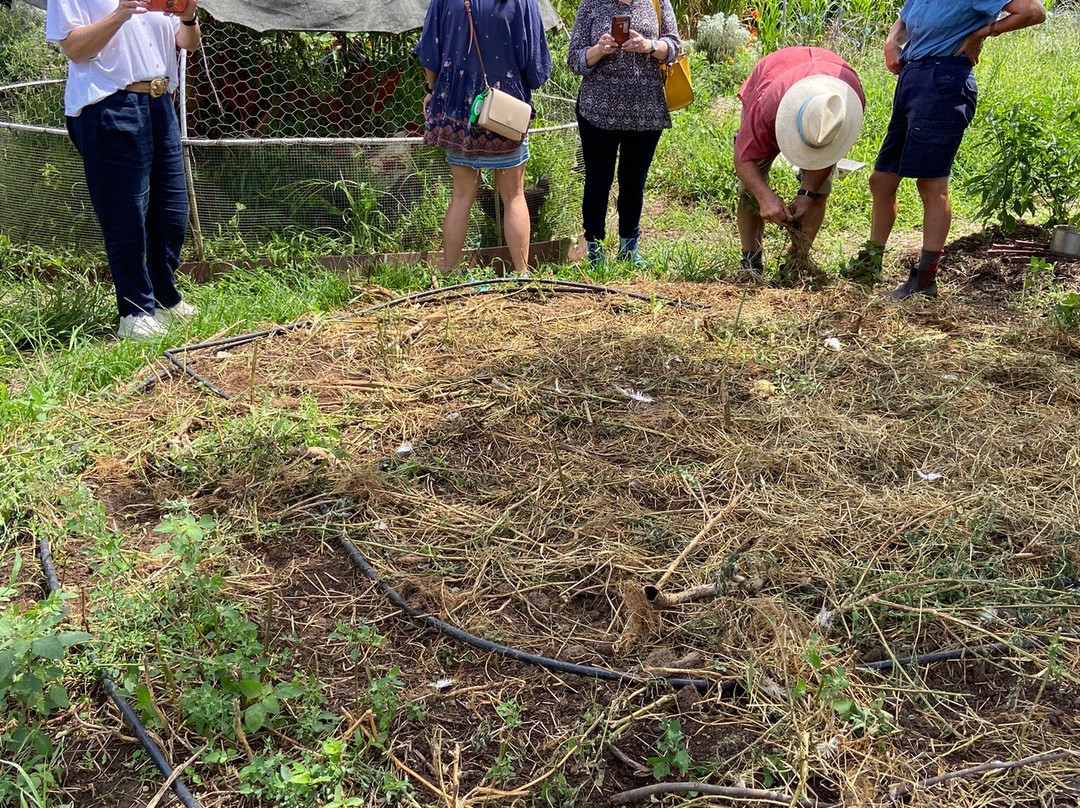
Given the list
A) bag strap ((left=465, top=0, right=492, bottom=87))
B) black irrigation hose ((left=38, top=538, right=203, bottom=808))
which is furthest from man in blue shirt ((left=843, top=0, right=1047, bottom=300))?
black irrigation hose ((left=38, top=538, right=203, bottom=808))

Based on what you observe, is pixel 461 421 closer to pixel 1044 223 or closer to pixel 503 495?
pixel 503 495

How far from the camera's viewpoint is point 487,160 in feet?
14.7

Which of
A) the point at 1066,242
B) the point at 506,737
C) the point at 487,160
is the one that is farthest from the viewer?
the point at 1066,242

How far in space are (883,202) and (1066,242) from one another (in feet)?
3.87

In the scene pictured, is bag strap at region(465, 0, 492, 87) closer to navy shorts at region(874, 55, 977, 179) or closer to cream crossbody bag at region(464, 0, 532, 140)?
cream crossbody bag at region(464, 0, 532, 140)

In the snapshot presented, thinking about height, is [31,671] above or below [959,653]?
above

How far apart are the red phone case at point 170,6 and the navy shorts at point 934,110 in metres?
3.19

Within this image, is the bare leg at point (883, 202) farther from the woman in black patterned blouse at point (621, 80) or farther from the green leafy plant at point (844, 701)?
the green leafy plant at point (844, 701)

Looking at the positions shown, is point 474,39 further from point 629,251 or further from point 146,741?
point 146,741

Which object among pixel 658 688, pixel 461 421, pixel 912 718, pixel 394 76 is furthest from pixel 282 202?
pixel 912 718

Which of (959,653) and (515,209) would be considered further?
(515,209)

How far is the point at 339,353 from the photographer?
12.5ft

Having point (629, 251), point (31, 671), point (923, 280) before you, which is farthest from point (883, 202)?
point (31, 671)

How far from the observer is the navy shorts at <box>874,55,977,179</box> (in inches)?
165
